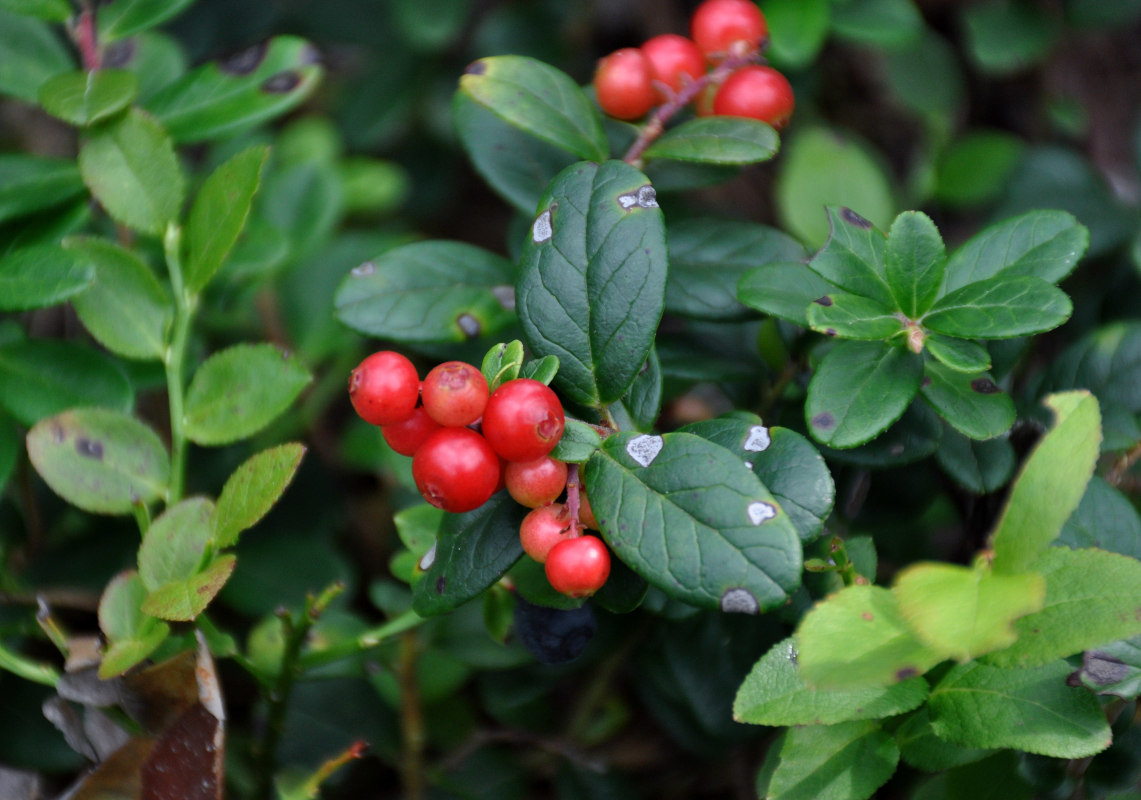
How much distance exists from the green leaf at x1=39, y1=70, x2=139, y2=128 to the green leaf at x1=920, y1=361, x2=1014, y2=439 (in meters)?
1.32

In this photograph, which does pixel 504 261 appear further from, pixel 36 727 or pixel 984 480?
pixel 36 727

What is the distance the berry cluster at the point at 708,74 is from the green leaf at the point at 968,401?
0.46 metres

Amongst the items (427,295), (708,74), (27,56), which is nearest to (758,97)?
(708,74)

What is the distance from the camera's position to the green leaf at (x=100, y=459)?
1270 millimetres

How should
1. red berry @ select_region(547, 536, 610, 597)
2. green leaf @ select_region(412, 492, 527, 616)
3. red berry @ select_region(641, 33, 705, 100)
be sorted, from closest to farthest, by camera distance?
red berry @ select_region(547, 536, 610, 597), green leaf @ select_region(412, 492, 527, 616), red berry @ select_region(641, 33, 705, 100)

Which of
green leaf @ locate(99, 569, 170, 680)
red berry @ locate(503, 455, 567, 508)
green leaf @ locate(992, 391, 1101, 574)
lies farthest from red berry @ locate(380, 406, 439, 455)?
green leaf @ locate(992, 391, 1101, 574)

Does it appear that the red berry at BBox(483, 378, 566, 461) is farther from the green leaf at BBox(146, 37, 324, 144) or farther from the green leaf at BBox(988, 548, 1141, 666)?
the green leaf at BBox(146, 37, 324, 144)

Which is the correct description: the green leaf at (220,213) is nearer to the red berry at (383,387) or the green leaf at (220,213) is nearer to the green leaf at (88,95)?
the green leaf at (88,95)

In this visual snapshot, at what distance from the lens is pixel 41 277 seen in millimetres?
1293

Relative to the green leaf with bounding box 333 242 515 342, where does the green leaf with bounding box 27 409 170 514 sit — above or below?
below

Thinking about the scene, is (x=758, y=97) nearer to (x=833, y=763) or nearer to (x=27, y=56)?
(x=833, y=763)

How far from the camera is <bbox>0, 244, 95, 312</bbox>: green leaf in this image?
1.27 m

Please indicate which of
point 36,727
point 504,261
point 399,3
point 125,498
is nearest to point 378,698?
point 36,727

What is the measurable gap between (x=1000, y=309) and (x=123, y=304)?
1293mm
